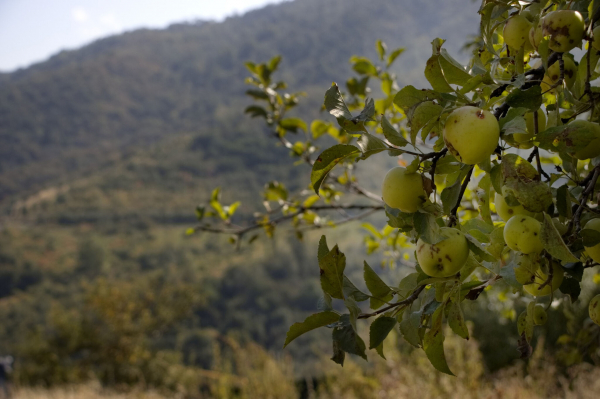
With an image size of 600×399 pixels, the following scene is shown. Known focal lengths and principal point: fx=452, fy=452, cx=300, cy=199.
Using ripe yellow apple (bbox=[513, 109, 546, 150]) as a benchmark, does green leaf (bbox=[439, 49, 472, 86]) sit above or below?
above

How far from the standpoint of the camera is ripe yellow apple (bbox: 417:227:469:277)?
11.8 inches

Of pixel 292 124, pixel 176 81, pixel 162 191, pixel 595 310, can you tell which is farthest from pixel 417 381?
pixel 176 81

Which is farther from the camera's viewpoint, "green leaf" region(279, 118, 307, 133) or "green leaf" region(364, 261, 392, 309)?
"green leaf" region(279, 118, 307, 133)

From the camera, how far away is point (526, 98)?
0.30m

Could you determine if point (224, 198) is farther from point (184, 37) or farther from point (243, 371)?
point (184, 37)

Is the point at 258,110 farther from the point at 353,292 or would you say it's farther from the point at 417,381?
the point at 417,381

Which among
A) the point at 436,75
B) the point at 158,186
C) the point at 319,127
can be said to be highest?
the point at 158,186

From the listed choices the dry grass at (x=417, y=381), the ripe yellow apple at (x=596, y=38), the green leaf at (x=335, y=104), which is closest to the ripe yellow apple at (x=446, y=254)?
the green leaf at (x=335, y=104)

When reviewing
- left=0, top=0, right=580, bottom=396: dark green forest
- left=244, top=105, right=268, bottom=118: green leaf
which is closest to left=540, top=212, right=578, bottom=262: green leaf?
left=0, top=0, right=580, bottom=396: dark green forest

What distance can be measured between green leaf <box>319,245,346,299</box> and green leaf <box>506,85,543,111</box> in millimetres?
154

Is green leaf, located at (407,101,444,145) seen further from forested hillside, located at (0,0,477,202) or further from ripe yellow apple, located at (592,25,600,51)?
forested hillside, located at (0,0,477,202)

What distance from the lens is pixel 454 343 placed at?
3.22 m

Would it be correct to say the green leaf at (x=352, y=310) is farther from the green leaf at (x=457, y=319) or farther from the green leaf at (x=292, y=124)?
the green leaf at (x=292, y=124)

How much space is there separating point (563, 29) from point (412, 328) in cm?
24
